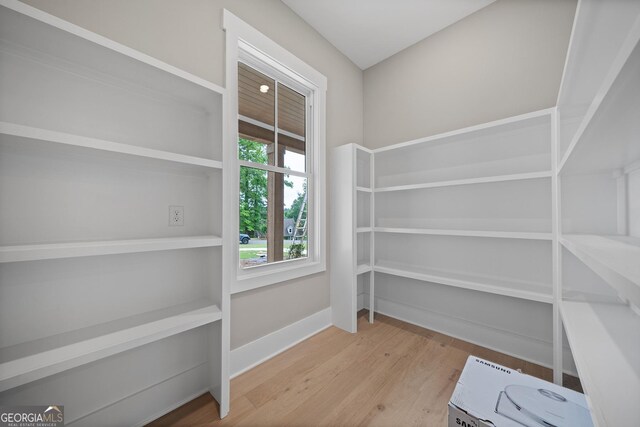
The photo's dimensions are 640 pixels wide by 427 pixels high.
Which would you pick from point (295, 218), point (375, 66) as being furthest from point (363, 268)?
point (375, 66)

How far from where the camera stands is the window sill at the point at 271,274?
1725 mm

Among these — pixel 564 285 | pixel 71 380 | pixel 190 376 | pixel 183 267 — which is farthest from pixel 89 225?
pixel 564 285

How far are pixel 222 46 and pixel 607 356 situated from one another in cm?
245

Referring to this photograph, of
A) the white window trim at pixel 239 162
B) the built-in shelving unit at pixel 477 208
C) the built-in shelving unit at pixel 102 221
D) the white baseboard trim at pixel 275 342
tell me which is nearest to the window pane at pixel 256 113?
the white window trim at pixel 239 162

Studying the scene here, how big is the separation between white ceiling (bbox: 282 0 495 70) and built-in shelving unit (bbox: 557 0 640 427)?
1339 mm

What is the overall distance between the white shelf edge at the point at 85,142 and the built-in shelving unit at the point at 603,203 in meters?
1.44

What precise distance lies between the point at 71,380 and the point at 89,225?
706 millimetres

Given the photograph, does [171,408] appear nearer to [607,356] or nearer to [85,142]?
[85,142]

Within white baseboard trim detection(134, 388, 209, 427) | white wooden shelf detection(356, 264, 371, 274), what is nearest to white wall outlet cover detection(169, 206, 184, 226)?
white baseboard trim detection(134, 388, 209, 427)

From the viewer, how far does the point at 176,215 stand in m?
1.42

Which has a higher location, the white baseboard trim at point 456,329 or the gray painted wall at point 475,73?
the gray painted wall at point 475,73

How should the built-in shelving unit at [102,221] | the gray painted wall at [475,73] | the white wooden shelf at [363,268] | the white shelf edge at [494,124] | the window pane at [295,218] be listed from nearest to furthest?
1. the built-in shelving unit at [102,221]
2. the white shelf edge at [494,124]
3. the gray painted wall at [475,73]
4. the window pane at [295,218]
5. the white wooden shelf at [363,268]

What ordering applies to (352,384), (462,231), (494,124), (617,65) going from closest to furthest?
(617,65) < (352,384) < (494,124) < (462,231)

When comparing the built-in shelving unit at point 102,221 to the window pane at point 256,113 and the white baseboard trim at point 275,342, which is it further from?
the window pane at point 256,113
